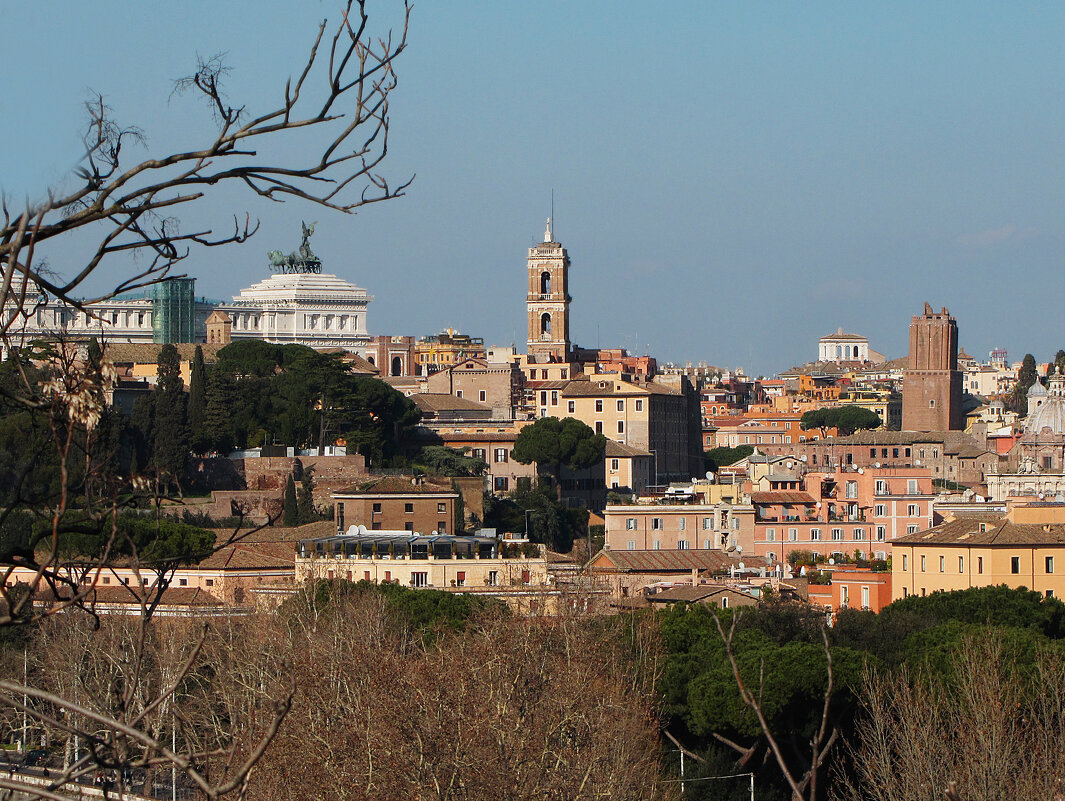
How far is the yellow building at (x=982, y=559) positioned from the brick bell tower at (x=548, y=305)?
63.9 metres

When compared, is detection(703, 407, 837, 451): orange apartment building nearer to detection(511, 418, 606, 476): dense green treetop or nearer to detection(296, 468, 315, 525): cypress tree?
detection(511, 418, 606, 476): dense green treetop

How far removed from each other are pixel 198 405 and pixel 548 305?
4507cm

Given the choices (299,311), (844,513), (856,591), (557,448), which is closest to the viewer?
(856,591)

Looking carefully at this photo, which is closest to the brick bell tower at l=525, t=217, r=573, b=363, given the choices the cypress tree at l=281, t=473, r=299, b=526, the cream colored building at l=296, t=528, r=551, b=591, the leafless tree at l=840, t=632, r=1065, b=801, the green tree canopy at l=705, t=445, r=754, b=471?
the green tree canopy at l=705, t=445, r=754, b=471

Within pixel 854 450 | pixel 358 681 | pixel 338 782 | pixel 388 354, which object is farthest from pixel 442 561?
pixel 388 354

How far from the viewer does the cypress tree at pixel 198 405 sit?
61625 millimetres

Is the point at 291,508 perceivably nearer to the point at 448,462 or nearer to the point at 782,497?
the point at 448,462

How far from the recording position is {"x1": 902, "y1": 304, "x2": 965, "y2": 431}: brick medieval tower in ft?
365

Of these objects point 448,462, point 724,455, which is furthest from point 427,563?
point 724,455

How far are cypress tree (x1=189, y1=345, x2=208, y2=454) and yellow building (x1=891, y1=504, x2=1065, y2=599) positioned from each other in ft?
84.5

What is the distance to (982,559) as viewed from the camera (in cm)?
3966

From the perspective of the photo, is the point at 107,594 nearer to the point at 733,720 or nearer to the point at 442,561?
the point at 442,561

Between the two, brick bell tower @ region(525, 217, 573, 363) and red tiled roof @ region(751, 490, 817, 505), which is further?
brick bell tower @ region(525, 217, 573, 363)

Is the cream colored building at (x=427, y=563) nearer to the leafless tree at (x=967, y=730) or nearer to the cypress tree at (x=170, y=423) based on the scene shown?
the cypress tree at (x=170, y=423)
